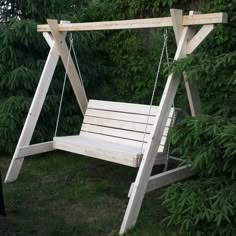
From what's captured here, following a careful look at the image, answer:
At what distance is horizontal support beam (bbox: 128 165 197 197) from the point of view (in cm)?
407

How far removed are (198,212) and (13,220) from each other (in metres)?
1.68

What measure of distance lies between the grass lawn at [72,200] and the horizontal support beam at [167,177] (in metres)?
0.29

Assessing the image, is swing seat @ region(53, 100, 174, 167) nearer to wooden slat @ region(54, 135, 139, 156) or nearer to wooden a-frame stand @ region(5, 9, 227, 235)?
wooden slat @ region(54, 135, 139, 156)

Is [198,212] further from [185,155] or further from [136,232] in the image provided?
[136,232]

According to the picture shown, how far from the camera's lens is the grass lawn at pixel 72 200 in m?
3.96

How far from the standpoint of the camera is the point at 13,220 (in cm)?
411

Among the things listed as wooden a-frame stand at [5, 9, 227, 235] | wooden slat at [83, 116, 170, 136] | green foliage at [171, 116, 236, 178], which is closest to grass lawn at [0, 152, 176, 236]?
wooden a-frame stand at [5, 9, 227, 235]

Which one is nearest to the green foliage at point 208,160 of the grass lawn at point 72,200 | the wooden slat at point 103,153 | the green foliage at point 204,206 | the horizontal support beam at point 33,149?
the green foliage at point 204,206

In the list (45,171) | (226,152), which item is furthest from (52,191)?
(226,152)

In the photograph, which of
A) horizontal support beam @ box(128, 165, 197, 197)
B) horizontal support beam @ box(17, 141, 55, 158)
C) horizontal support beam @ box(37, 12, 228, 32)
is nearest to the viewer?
horizontal support beam @ box(37, 12, 228, 32)

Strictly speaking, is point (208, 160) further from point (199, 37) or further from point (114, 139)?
point (114, 139)

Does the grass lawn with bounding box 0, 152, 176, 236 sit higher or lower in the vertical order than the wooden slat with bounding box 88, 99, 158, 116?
lower

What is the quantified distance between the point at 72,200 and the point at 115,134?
0.95 metres

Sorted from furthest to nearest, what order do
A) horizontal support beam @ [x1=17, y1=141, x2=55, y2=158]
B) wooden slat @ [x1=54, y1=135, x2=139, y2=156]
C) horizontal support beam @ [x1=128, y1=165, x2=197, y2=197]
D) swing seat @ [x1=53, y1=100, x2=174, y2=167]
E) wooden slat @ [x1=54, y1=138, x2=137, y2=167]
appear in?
horizontal support beam @ [x1=17, y1=141, x2=55, y2=158] → wooden slat @ [x1=54, y1=135, x2=139, y2=156] → swing seat @ [x1=53, y1=100, x2=174, y2=167] → wooden slat @ [x1=54, y1=138, x2=137, y2=167] → horizontal support beam @ [x1=128, y1=165, x2=197, y2=197]
